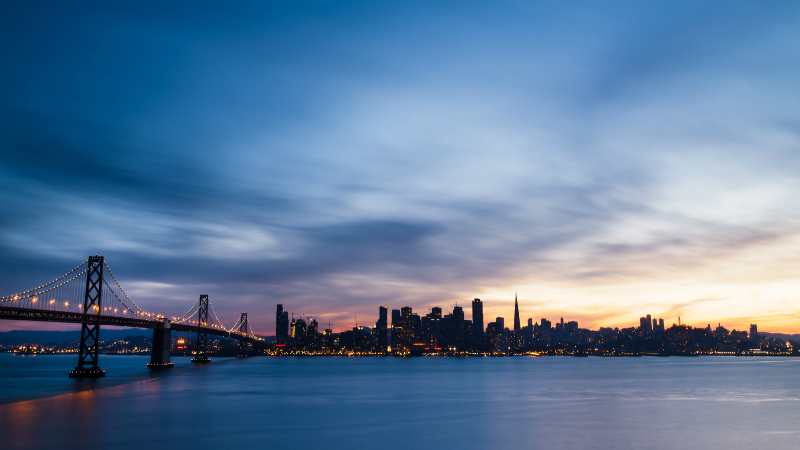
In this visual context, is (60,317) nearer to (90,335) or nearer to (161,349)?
(90,335)

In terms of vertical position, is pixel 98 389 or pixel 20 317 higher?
pixel 20 317

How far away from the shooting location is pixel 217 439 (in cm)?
3403

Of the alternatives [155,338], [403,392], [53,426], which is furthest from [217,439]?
[155,338]

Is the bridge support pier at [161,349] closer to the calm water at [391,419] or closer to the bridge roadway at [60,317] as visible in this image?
the bridge roadway at [60,317]

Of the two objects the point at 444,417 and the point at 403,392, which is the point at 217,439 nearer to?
the point at 444,417

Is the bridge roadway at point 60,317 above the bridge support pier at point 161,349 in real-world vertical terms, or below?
above

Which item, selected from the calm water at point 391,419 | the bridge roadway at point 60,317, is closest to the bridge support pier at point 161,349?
the bridge roadway at point 60,317

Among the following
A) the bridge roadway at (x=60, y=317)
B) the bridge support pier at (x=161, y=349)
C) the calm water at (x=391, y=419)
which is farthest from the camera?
the bridge support pier at (x=161, y=349)

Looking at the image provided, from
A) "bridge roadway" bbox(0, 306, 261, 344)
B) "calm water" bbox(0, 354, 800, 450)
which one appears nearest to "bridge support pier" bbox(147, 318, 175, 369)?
"bridge roadway" bbox(0, 306, 261, 344)

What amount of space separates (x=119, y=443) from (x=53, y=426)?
29.6 ft

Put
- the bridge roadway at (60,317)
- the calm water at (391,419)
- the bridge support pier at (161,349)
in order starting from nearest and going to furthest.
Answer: the calm water at (391,419) < the bridge roadway at (60,317) < the bridge support pier at (161,349)

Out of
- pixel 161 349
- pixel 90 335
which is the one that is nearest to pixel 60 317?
pixel 90 335

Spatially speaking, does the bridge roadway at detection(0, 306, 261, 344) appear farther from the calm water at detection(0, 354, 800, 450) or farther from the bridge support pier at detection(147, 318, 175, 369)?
the calm water at detection(0, 354, 800, 450)

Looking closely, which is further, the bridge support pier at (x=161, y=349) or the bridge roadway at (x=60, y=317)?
the bridge support pier at (x=161, y=349)
